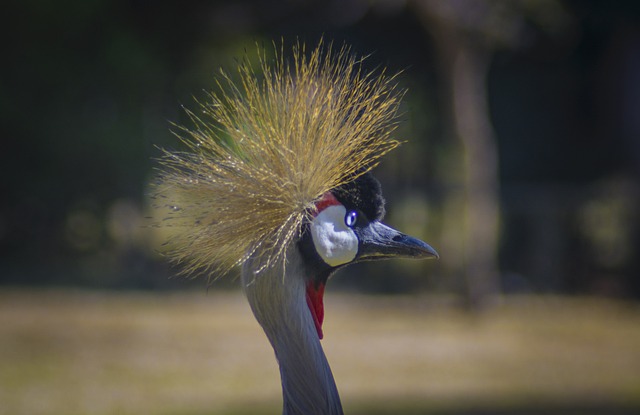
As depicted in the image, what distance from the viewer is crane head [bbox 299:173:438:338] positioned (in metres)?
1.89

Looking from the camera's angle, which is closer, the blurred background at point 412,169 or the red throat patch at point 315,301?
the red throat patch at point 315,301

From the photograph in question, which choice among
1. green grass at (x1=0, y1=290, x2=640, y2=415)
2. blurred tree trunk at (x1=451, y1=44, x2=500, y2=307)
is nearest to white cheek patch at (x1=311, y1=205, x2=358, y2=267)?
green grass at (x1=0, y1=290, x2=640, y2=415)

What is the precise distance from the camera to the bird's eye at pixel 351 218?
76.4 inches

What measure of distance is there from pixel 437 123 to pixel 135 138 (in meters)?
3.27

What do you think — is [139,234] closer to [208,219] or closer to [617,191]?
[617,191]

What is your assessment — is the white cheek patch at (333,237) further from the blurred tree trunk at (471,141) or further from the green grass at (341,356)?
the blurred tree trunk at (471,141)

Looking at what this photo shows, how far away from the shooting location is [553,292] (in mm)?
8383

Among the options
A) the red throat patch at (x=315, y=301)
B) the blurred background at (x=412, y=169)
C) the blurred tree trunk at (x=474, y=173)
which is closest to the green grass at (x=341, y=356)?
the blurred background at (x=412, y=169)

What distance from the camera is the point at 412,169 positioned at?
9.98 m

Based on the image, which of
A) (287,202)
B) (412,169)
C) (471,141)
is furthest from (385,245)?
(412,169)

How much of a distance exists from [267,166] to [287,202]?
91 mm

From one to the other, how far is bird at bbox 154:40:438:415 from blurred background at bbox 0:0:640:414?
13.0ft

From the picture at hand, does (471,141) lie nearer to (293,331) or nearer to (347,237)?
(347,237)

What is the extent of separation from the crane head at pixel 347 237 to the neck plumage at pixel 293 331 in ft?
0.16
